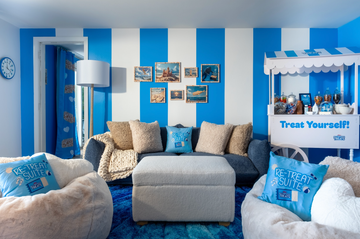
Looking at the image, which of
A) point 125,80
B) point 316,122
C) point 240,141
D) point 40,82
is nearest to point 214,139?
point 240,141

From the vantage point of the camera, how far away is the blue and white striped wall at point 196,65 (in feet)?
12.4

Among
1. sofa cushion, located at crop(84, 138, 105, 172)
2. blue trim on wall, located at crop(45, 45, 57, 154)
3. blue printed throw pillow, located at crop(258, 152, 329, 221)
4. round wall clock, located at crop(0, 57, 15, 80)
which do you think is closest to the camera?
blue printed throw pillow, located at crop(258, 152, 329, 221)

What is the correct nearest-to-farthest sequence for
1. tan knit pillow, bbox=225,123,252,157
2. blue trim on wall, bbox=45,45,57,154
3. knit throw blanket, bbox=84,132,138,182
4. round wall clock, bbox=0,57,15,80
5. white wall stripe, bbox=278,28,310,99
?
knit throw blanket, bbox=84,132,138,182, tan knit pillow, bbox=225,123,252,157, round wall clock, bbox=0,57,15,80, white wall stripe, bbox=278,28,310,99, blue trim on wall, bbox=45,45,57,154

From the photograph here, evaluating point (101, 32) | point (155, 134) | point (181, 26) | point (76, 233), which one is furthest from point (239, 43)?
point (76, 233)

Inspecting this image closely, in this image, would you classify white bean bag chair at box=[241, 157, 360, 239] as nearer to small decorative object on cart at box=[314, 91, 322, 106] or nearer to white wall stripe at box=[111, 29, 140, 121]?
small decorative object on cart at box=[314, 91, 322, 106]

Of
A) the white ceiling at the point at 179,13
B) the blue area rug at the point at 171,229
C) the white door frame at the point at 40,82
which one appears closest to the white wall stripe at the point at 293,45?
the white ceiling at the point at 179,13

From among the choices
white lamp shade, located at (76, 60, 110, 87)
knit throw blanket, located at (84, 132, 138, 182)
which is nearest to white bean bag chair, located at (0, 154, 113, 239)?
knit throw blanket, located at (84, 132, 138, 182)

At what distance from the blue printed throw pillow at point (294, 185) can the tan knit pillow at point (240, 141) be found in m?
1.62

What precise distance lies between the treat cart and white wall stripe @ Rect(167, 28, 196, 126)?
1.26 m

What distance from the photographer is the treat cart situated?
10.4ft

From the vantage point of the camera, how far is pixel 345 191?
48.2 inches

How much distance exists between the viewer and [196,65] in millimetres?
3855

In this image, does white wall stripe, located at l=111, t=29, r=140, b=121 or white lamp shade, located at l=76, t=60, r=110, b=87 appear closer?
white lamp shade, located at l=76, t=60, r=110, b=87

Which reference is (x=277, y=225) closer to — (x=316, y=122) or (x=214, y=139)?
(x=214, y=139)
